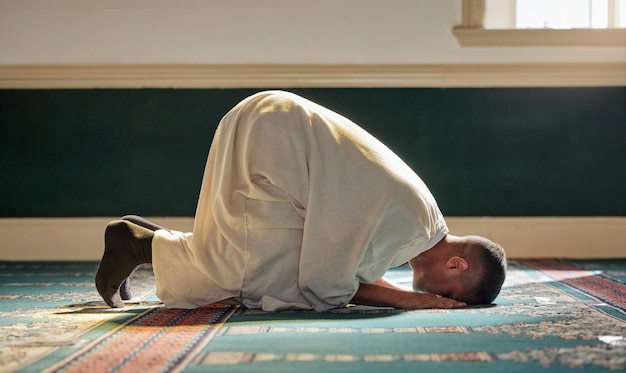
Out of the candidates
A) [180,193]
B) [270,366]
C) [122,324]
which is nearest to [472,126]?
[180,193]

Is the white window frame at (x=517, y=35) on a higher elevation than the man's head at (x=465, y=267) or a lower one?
higher

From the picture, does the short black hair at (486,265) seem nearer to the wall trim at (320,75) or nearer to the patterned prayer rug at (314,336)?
the patterned prayer rug at (314,336)

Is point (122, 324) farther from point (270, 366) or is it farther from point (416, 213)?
point (416, 213)

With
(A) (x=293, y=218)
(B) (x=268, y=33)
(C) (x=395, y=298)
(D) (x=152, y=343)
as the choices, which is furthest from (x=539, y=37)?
(D) (x=152, y=343)

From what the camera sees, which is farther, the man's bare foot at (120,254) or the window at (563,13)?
the window at (563,13)

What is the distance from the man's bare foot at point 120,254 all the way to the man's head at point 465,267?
951 millimetres

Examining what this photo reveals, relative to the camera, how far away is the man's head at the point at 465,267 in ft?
9.50

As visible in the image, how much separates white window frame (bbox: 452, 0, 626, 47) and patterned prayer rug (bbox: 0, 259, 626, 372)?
2128 mm

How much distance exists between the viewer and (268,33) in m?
5.12

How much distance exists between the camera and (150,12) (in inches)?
202

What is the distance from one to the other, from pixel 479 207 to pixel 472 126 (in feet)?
1.64

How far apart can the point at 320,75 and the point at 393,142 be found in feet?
1.99

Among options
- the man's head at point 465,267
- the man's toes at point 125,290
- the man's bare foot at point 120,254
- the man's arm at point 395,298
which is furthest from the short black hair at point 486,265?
the man's toes at point 125,290

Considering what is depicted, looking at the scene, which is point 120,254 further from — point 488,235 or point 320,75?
point 488,235
